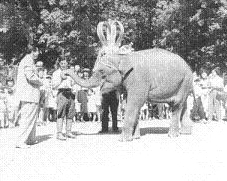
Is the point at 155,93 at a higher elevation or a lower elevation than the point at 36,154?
higher

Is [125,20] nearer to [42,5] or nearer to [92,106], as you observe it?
[42,5]

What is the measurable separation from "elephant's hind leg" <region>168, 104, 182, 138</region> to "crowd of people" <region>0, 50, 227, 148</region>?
180 centimetres

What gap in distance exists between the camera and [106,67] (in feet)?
43.6

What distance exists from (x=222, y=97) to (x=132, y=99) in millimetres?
8951

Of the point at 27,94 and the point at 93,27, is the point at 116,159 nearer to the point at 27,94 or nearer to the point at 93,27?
the point at 27,94

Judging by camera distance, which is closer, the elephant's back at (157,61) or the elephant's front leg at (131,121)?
the elephant's front leg at (131,121)

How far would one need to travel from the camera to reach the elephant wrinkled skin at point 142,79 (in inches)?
519

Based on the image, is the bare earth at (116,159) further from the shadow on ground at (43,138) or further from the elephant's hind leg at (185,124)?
the elephant's hind leg at (185,124)

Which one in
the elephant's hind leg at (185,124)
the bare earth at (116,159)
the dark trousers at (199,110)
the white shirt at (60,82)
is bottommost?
the bare earth at (116,159)

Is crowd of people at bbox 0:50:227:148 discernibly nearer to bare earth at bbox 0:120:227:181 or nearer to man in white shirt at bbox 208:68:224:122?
man in white shirt at bbox 208:68:224:122

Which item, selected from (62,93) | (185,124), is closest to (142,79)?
(62,93)

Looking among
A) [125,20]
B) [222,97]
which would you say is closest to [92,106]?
[222,97]

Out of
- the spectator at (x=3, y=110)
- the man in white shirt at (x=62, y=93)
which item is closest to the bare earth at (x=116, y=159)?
the man in white shirt at (x=62, y=93)

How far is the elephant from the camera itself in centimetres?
1317
